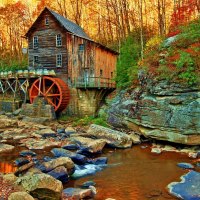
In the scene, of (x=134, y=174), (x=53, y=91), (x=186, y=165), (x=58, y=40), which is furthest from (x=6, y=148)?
(x=58, y=40)

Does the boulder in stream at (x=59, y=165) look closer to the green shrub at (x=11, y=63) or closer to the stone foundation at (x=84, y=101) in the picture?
the stone foundation at (x=84, y=101)

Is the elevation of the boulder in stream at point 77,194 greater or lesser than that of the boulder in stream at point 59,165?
lesser

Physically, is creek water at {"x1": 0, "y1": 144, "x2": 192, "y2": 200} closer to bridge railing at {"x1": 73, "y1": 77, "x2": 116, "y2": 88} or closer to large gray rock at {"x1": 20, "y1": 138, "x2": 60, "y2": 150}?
large gray rock at {"x1": 20, "y1": 138, "x2": 60, "y2": 150}

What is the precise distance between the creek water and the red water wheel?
939 cm

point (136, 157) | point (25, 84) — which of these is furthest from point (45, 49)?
point (136, 157)

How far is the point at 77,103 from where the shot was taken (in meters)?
22.2

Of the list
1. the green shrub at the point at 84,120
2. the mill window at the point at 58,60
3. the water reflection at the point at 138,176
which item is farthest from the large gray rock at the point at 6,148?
the mill window at the point at 58,60

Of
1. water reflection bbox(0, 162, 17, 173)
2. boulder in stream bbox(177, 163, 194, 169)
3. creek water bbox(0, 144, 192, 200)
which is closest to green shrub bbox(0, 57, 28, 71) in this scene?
creek water bbox(0, 144, 192, 200)

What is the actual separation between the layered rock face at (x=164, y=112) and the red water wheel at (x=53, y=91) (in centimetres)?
715

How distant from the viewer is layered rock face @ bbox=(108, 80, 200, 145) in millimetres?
12375

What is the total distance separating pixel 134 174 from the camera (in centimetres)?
959

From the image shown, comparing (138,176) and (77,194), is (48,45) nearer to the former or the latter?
(138,176)

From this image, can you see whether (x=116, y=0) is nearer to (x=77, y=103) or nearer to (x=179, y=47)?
(x=77, y=103)

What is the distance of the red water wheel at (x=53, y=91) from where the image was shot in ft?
70.4
